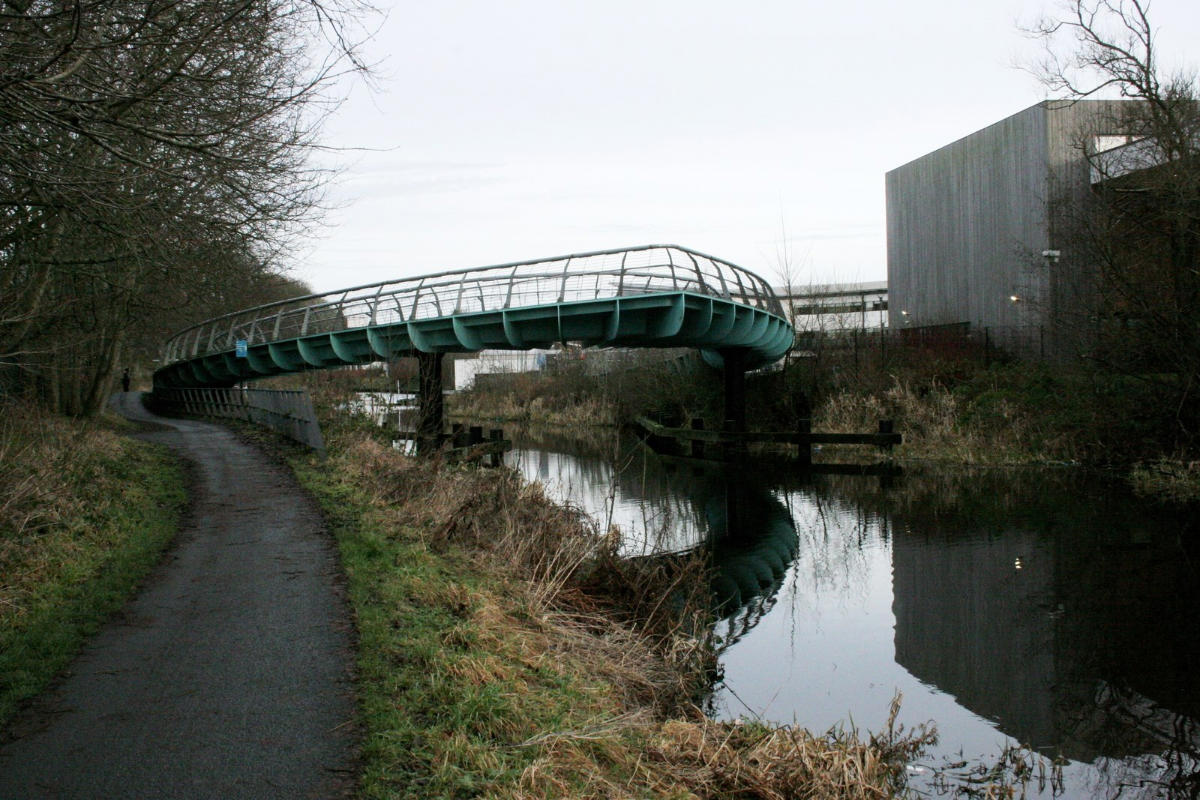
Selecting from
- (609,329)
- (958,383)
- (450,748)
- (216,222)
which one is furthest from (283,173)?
(958,383)

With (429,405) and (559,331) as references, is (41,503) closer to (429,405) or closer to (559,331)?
(429,405)

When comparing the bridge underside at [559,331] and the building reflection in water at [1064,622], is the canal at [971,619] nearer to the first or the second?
the building reflection in water at [1064,622]

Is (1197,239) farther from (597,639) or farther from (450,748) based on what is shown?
(450,748)

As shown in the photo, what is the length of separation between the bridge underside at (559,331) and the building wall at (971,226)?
347 inches

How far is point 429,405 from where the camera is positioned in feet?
70.4

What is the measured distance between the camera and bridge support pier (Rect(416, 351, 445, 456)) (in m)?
20.6

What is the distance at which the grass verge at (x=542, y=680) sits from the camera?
5.51 metres

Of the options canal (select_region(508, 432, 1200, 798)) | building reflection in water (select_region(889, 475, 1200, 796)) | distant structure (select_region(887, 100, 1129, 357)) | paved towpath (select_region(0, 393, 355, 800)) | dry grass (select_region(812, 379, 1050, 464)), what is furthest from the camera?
distant structure (select_region(887, 100, 1129, 357))

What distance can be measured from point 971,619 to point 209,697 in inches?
344

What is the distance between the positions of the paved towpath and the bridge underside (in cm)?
1359

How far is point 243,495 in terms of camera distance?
15.0 m

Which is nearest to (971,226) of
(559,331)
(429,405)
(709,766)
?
(559,331)

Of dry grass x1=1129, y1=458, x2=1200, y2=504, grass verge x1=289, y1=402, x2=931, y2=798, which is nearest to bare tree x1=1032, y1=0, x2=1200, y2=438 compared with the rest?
dry grass x1=1129, y1=458, x2=1200, y2=504

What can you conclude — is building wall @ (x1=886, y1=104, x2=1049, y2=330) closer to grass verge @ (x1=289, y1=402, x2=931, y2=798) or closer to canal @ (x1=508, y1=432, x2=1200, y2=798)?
canal @ (x1=508, y1=432, x2=1200, y2=798)
